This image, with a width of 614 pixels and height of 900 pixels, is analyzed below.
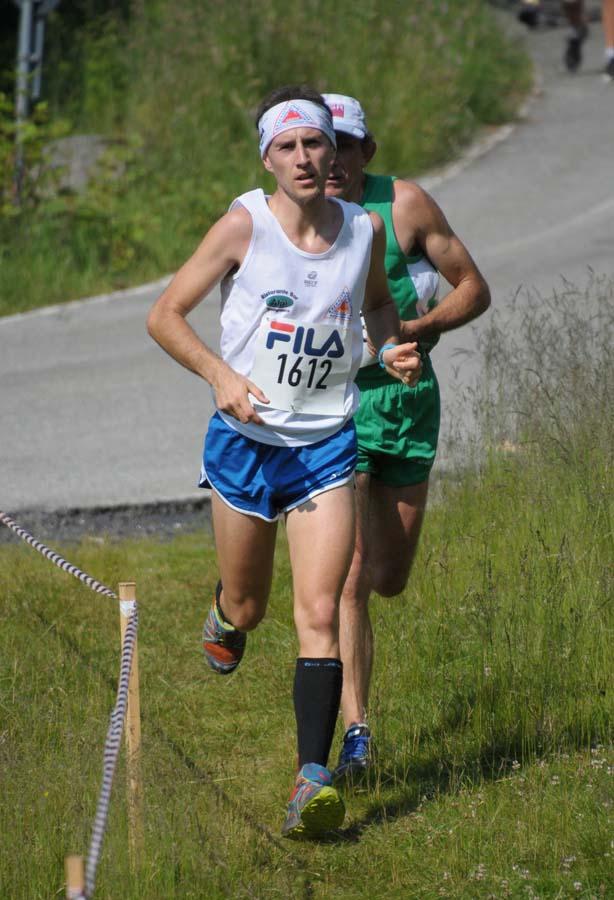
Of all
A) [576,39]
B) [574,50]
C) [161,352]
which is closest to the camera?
[161,352]

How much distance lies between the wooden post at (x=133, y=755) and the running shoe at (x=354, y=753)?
1.06 m

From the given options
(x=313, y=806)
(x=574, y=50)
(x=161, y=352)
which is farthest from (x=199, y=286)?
(x=574, y=50)

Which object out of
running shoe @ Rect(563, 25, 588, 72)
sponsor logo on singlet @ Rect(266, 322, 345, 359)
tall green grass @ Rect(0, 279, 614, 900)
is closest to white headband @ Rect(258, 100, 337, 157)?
sponsor logo on singlet @ Rect(266, 322, 345, 359)

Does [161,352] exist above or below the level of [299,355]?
below

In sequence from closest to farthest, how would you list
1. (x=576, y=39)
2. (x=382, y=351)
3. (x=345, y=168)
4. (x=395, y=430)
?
(x=382, y=351) < (x=345, y=168) < (x=395, y=430) < (x=576, y=39)

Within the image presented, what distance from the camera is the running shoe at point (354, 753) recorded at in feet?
16.8

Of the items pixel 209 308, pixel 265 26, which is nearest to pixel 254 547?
pixel 209 308

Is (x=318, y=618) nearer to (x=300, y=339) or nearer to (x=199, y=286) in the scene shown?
(x=300, y=339)

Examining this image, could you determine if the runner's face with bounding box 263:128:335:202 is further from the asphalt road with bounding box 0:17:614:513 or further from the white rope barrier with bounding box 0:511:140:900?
the asphalt road with bounding box 0:17:614:513

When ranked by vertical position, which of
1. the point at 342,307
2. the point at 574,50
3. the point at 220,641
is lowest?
the point at 574,50

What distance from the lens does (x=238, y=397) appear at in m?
4.49

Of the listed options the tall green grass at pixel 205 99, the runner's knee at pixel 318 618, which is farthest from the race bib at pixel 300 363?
the tall green grass at pixel 205 99

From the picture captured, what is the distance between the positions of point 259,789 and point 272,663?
115 centimetres

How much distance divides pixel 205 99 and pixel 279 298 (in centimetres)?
1351
